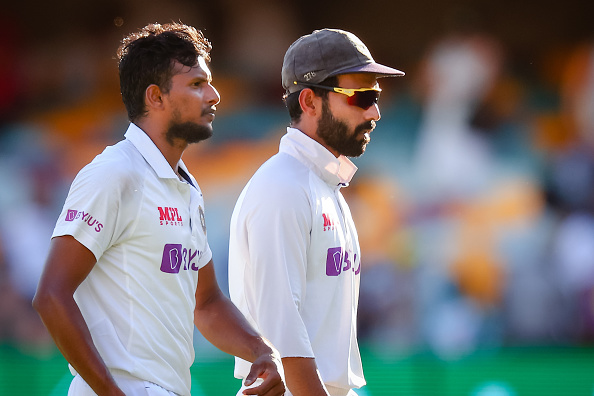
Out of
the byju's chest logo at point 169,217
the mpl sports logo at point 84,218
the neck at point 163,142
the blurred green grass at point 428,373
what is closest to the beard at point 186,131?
the neck at point 163,142

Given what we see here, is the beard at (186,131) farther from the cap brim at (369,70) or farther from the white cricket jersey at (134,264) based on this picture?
the cap brim at (369,70)

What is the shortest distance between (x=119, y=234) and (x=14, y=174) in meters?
5.48

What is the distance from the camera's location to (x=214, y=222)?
748 cm

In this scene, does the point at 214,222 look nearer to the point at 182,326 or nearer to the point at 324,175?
the point at 324,175

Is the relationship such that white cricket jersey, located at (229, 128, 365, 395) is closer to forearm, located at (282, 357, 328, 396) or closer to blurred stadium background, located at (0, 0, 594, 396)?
forearm, located at (282, 357, 328, 396)

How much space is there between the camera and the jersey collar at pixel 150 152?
259 cm

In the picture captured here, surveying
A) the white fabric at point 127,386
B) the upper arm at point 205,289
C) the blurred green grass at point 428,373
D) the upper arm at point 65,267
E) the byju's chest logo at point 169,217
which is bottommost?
the blurred green grass at point 428,373

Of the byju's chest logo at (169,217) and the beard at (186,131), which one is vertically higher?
the beard at (186,131)

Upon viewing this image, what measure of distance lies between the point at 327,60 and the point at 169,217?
1039 mm

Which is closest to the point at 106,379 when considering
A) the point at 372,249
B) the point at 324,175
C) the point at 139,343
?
the point at 139,343

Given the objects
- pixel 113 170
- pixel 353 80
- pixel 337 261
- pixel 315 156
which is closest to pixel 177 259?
pixel 113 170

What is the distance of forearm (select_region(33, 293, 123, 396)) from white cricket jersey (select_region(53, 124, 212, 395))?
0.14 meters

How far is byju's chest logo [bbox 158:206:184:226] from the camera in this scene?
2512 millimetres

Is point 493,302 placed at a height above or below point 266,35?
below
